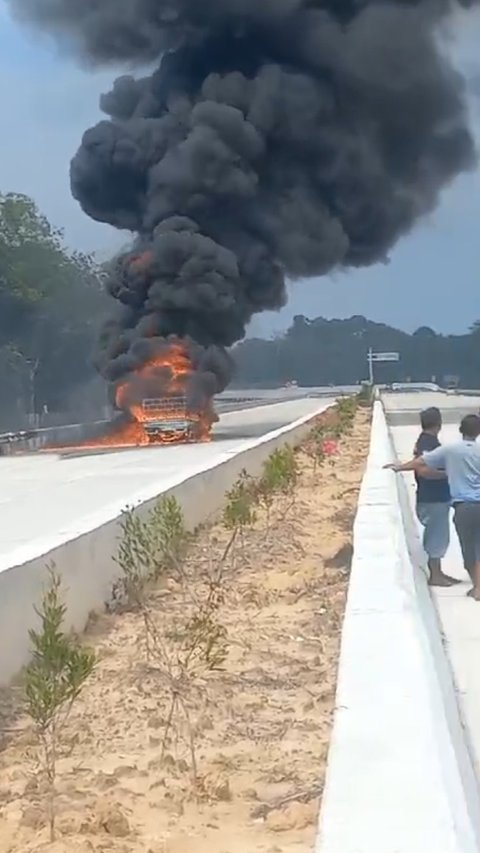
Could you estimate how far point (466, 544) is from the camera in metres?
9.91

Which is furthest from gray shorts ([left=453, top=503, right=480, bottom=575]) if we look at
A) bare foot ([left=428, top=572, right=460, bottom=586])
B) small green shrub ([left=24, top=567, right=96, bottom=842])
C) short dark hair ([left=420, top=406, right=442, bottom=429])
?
small green shrub ([left=24, top=567, right=96, bottom=842])

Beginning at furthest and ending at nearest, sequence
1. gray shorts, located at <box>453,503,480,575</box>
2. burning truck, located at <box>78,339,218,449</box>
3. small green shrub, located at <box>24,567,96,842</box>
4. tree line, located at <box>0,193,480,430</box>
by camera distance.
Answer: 1. tree line, located at <box>0,193,480,430</box>
2. burning truck, located at <box>78,339,218,449</box>
3. gray shorts, located at <box>453,503,480,575</box>
4. small green shrub, located at <box>24,567,96,842</box>

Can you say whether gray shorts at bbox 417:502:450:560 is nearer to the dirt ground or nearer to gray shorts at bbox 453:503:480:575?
gray shorts at bbox 453:503:480:575

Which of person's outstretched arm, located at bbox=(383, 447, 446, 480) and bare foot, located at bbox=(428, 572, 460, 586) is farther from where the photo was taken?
bare foot, located at bbox=(428, 572, 460, 586)

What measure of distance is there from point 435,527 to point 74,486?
11.8m

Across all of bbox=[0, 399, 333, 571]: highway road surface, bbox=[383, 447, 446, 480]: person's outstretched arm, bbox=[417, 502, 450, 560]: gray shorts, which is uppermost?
bbox=[383, 447, 446, 480]: person's outstretched arm

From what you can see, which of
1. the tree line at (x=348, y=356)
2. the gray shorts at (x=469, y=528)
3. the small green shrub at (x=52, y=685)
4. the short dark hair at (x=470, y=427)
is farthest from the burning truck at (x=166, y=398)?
the tree line at (x=348, y=356)

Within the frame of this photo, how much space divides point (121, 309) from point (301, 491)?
21079 millimetres


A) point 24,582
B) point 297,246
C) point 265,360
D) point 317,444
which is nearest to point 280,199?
point 297,246

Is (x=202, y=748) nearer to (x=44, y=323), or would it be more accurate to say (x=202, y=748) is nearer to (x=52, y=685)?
(x=52, y=685)

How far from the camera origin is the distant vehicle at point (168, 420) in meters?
36.1

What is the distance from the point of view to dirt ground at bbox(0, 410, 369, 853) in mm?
4695

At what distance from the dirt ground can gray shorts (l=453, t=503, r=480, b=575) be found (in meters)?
0.97

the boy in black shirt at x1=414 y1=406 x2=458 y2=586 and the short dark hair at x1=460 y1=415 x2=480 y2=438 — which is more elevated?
the short dark hair at x1=460 y1=415 x2=480 y2=438
